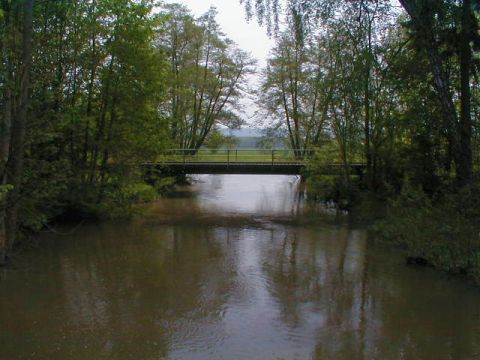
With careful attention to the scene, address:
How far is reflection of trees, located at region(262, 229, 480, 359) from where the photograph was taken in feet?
21.2

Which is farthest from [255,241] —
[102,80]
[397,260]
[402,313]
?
[102,80]

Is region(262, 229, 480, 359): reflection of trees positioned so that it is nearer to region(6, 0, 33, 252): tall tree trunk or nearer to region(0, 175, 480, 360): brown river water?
region(0, 175, 480, 360): brown river water

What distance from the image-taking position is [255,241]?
13.5 meters

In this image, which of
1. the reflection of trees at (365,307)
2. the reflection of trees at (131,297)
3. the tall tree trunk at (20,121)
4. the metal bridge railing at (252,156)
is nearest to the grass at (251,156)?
the metal bridge railing at (252,156)

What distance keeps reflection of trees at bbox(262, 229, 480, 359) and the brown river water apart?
0.07 ft

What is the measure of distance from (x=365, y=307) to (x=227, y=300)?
7.64 feet

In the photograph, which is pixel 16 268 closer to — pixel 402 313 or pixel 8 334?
pixel 8 334

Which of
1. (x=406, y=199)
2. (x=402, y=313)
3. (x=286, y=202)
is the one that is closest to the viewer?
(x=402, y=313)

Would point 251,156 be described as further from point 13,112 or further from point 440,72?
point 13,112

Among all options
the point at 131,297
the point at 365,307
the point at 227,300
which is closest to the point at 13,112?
the point at 131,297

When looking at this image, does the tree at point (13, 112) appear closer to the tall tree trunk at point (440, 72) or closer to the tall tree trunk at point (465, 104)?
the tall tree trunk at point (440, 72)

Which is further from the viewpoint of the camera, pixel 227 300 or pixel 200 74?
pixel 200 74

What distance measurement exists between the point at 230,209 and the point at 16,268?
36.5 ft

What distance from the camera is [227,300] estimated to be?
26.9 feet
